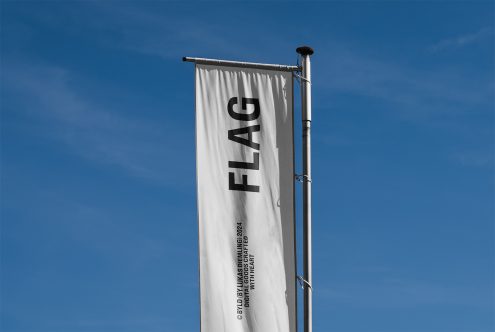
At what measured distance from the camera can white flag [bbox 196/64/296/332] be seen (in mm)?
14328

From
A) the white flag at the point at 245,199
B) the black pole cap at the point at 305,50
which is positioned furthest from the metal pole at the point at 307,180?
the white flag at the point at 245,199

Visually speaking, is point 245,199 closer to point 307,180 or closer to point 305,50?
point 307,180

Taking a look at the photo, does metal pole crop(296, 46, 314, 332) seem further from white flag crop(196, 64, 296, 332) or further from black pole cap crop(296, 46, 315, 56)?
white flag crop(196, 64, 296, 332)

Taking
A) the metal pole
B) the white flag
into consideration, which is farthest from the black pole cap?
the white flag

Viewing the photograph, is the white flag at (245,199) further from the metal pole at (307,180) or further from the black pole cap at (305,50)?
the black pole cap at (305,50)

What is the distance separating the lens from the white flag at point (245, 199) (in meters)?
14.3

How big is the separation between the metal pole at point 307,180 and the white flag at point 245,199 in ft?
0.76

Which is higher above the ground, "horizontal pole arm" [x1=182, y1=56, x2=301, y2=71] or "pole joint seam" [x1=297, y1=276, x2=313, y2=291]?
"horizontal pole arm" [x1=182, y1=56, x2=301, y2=71]

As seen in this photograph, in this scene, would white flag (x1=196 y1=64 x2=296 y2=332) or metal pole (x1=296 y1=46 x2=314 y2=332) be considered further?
metal pole (x1=296 y1=46 x2=314 y2=332)

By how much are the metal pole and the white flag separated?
231mm

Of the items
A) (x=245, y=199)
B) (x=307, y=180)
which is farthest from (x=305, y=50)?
(x=245, y=199)

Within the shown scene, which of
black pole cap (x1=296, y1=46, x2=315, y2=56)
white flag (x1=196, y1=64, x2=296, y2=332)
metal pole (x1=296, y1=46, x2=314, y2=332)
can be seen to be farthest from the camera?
black pole cap (x1=296, y1=46, x2=315, y2=56)

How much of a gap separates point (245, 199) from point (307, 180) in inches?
46.1

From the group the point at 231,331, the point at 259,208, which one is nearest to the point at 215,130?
the point at 259,208
